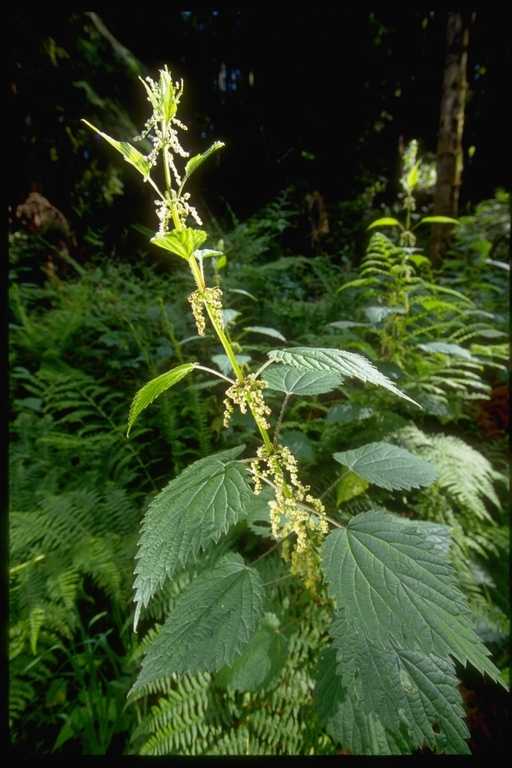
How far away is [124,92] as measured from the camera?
4219 mm

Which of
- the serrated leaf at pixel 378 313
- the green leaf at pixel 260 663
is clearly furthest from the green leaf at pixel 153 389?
the serrated leaf at pixel 378 313

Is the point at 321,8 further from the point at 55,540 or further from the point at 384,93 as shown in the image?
the point at 55,540

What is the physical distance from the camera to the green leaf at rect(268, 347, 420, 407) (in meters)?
0.59

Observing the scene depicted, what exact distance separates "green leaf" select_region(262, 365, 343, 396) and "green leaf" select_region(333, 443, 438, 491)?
230 mm

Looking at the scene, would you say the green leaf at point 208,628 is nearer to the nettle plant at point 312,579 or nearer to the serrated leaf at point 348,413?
the nettle plant at point 312,579

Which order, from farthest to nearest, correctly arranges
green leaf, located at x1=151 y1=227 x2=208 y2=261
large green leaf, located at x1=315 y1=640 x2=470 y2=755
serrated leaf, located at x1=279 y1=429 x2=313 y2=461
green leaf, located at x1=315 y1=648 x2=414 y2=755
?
serrated leaf, located at x1=279 y1=429 x2=313 y2=461
green leaf, located at x1=315 y1=648 x2=414 y2=755
large green leaf, located at x1=315 y1=640 x2=470 y2=755
green leaf, located at x1=151 y1=227 x2=208 y2=261

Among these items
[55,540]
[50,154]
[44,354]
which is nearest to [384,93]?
[50,154]

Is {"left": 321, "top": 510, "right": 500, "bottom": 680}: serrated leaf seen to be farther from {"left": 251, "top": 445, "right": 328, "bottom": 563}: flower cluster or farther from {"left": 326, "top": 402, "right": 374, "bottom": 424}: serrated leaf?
{"left": 326, "top": 402, "right": 374, "bottom": 424}: serrated leaf

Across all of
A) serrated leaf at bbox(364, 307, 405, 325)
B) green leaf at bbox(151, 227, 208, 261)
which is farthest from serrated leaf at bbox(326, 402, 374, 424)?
green leaf at bbox(151, 227, 208, 261)

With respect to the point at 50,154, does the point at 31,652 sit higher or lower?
lower

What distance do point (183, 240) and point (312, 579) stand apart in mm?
790

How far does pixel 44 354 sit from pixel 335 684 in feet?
7.93

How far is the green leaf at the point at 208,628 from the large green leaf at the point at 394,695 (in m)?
0.20

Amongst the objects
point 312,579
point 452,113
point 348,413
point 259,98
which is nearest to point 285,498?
point 312,579
